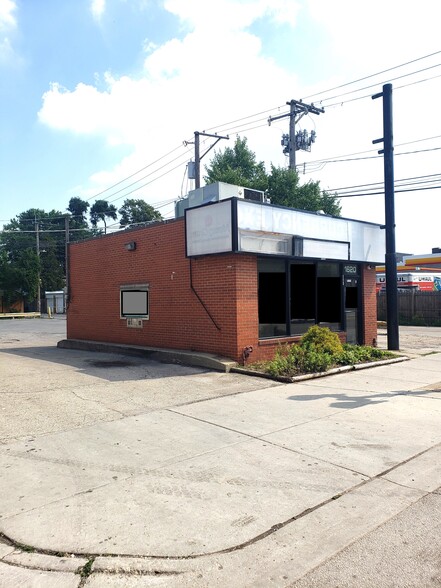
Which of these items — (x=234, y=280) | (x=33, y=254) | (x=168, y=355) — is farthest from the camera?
(x=33, y=254)

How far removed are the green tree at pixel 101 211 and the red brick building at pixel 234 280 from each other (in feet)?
205

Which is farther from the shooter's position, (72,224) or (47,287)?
(72,224)

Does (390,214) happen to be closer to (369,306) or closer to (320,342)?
(369,306)

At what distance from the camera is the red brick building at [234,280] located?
427 inches

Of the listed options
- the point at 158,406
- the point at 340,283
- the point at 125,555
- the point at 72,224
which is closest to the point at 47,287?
the point at 72,224

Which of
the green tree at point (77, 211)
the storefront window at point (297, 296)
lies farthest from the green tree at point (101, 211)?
the storefront window at point (297, 296)

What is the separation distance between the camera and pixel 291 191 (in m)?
33.6

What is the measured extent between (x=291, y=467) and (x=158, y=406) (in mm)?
3072

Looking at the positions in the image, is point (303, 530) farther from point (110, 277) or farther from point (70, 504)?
point (110, 277)

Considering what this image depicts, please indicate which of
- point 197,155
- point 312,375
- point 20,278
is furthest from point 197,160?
point 20,278

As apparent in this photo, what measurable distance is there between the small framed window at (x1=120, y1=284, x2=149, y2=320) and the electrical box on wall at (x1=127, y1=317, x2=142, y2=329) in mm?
118

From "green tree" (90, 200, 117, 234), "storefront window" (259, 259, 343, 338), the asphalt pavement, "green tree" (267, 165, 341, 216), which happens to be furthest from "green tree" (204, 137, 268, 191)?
"green tree" (90, 200, 117, 234)

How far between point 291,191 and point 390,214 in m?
20.0

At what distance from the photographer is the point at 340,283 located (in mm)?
13672
